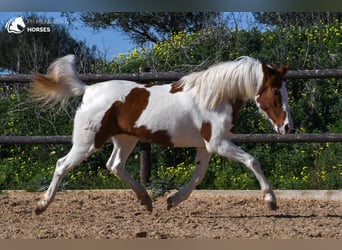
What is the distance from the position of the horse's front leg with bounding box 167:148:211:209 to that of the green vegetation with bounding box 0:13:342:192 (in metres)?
1.22

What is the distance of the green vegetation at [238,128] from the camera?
872 centimetres

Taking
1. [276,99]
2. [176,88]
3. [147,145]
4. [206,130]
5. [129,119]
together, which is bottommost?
[147,145]

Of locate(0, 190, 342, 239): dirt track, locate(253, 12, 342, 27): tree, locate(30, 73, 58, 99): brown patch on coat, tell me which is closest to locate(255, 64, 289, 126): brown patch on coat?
locate(0, 190, 342, 239): dirt track

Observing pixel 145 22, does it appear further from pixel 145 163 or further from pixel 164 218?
pixel 164 218

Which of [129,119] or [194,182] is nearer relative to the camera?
[129,119]

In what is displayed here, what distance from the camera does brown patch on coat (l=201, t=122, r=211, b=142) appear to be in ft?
20.7

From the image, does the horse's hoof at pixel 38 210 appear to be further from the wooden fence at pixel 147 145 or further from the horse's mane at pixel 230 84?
the wooden fence at pixel 147 145

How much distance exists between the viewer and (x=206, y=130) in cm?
632

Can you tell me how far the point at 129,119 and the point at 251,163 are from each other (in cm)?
118

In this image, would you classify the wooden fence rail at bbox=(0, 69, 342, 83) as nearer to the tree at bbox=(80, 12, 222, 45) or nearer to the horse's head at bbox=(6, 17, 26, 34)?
the horse's head at bbox=(6, 17, 26, 34)

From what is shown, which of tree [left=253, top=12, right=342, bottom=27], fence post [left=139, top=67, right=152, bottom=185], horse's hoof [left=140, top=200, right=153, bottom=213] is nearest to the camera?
horse's hoof [left=140, top=200, right=153, bottom=213]

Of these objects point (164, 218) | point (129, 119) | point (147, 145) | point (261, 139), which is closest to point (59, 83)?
point (129, 119)

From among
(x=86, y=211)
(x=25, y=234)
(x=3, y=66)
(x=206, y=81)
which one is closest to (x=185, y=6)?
(x=206, y=81)

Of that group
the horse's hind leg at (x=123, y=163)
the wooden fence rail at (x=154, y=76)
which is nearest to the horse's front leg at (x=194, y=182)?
the horse's hind leg at (x=123, y=163)
